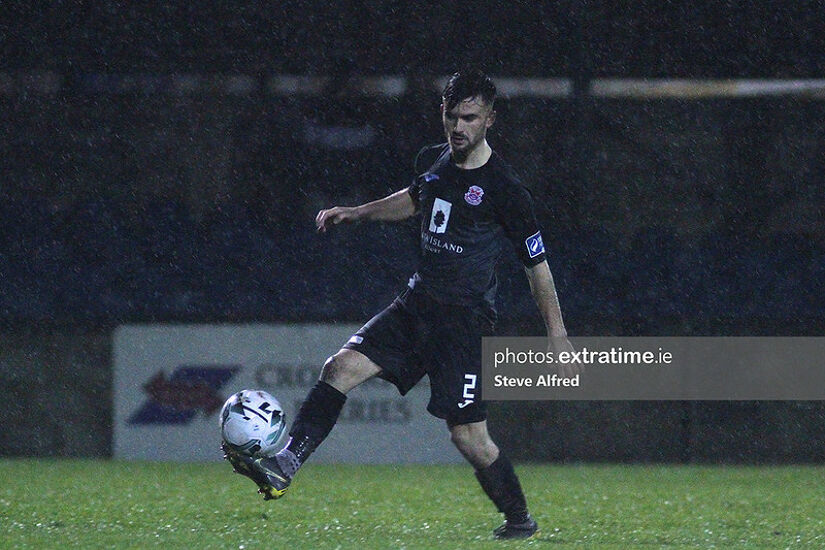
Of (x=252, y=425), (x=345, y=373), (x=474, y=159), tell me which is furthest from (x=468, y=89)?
(x=252, y=425)

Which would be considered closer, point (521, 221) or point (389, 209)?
point (521, 221)

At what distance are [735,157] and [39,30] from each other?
21.9 ft

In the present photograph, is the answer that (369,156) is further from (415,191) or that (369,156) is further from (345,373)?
(345,373)

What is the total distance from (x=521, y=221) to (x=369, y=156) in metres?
7.11

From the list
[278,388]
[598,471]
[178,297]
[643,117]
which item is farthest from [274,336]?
[643,117]

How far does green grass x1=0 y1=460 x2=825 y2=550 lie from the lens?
18.7ft

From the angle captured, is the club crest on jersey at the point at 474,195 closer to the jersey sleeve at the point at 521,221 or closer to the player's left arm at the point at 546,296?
the jersey sleeve at the point at 521,221

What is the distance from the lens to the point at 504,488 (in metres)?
5.57

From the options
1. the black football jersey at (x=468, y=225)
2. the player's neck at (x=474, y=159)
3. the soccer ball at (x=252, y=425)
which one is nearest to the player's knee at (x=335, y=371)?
the soccer ball at (x=252, y=425)

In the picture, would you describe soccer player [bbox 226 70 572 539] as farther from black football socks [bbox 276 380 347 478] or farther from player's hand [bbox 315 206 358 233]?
player's hand [bbox 315 206 358 233]

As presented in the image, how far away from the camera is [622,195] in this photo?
12.5 meters

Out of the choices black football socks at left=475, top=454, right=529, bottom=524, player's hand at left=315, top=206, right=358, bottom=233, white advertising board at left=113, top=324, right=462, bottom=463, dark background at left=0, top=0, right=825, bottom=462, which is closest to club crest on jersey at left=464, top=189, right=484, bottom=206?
player's hand at left=315, top=206, right=358, bottom=233

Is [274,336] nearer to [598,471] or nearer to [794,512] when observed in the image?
[598,471]

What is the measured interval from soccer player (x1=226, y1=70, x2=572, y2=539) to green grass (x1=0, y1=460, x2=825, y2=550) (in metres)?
0.52
